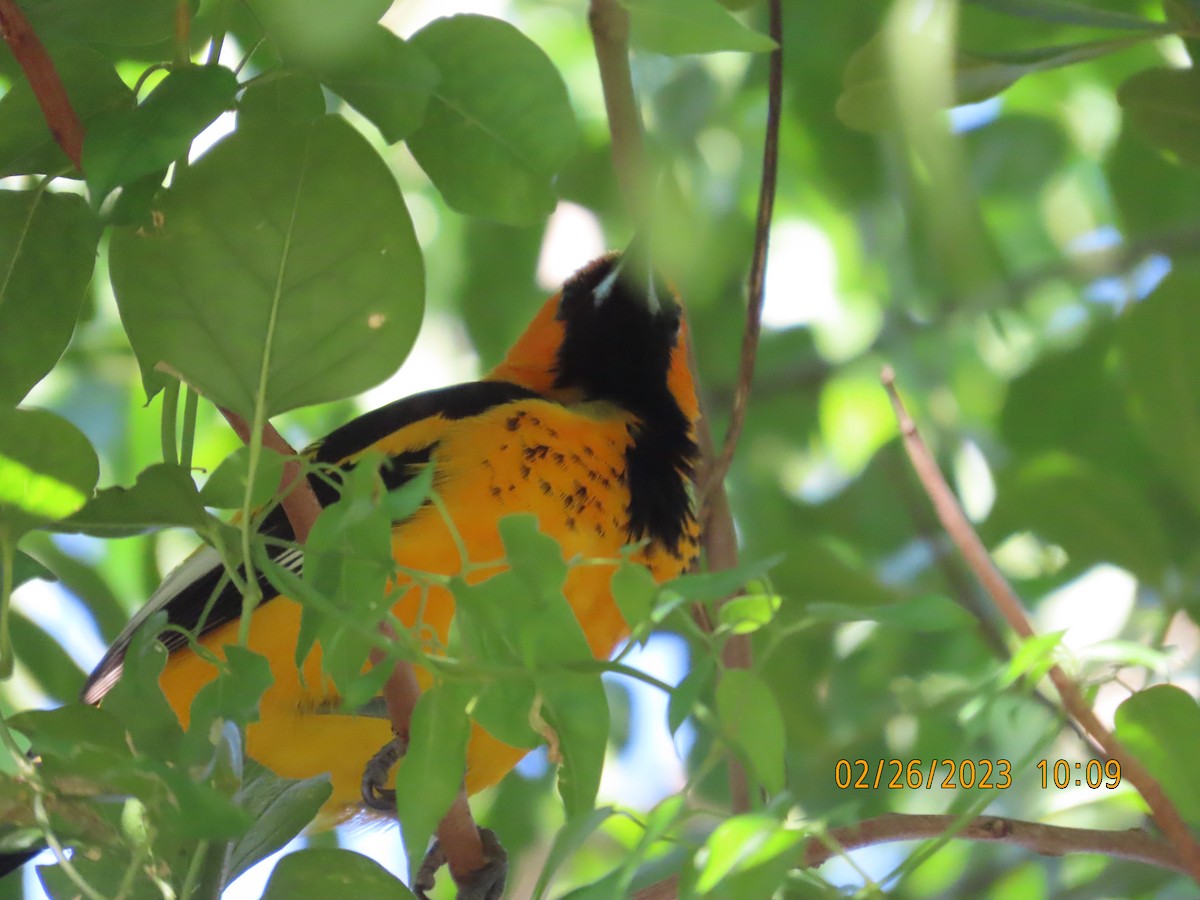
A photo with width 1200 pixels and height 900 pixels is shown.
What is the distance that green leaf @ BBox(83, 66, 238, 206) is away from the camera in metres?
1.21

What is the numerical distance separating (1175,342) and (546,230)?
1.91 meters

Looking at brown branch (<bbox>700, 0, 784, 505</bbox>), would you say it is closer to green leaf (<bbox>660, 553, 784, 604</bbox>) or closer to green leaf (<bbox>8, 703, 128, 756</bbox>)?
green leaf (<bbox>660, 553, 784, 604</bbox>)

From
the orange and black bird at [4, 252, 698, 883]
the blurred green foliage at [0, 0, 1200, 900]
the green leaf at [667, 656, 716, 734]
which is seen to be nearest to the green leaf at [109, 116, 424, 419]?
the blurred green foliage at [0, 0, 1200, 900]

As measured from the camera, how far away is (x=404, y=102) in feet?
4.37

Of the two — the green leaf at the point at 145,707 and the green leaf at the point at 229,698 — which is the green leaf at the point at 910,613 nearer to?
the green leaf at the point at 229,698

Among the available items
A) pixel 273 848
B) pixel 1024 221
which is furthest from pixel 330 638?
pixel 1024 221

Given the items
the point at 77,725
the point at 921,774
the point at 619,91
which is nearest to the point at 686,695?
the point at 77,725

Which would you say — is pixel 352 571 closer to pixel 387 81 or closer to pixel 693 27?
pixel 387 81

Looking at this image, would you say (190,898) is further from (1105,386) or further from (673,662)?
(1105,386)

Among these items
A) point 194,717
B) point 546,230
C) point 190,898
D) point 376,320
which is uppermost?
point 546,230

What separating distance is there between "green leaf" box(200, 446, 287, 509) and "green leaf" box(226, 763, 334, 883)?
34 cm

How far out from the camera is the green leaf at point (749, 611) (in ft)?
3.57

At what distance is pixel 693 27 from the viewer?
1282 mm
